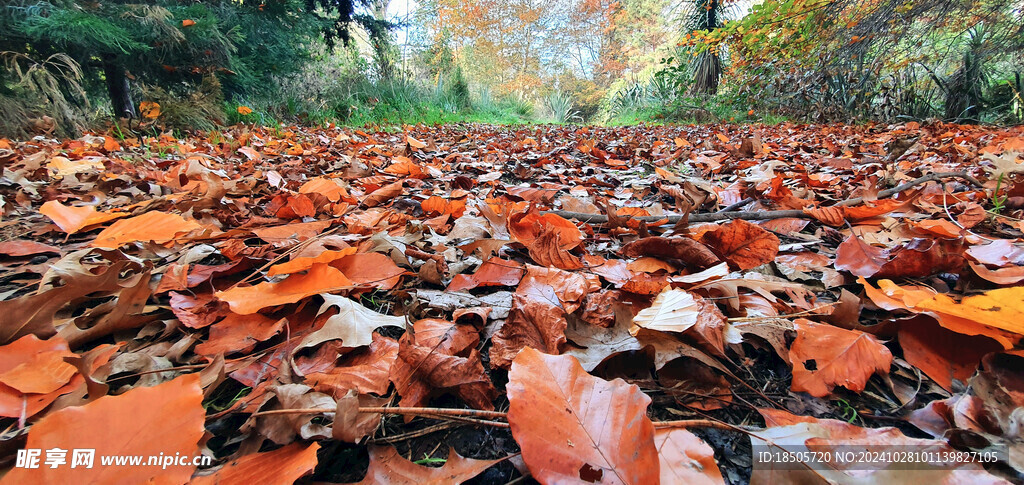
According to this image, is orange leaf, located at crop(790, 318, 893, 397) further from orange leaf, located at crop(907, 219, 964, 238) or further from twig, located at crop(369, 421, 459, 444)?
orange leaf, located at crop(907, 219, 964, 238)

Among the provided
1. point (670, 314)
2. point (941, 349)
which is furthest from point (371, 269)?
point (941, 349)

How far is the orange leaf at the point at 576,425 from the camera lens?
1.41ft

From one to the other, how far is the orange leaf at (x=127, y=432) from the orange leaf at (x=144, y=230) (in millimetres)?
763

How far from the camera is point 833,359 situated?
0.62 meters

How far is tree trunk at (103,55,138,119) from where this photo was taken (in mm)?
4086

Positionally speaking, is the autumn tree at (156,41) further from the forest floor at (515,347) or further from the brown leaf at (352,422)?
the brown leaf at (352,422)

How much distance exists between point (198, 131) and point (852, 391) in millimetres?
5317

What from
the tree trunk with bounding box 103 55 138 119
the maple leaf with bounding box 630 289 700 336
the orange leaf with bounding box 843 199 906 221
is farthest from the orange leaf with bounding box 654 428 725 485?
the tree trunk with bounding box 103 55 138 119

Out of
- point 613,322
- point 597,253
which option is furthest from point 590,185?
point 613,322

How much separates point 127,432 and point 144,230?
856 mm

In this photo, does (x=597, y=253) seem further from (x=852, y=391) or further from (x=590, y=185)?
(x=590, y=185)

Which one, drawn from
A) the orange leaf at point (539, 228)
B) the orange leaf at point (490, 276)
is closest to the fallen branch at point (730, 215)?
the orange leaf at point (539, 228)

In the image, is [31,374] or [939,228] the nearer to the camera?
[31,374]

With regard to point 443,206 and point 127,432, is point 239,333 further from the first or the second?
point 443,206
